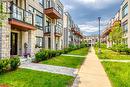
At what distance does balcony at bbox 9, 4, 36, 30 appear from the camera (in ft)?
54.3

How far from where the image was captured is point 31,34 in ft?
70.9

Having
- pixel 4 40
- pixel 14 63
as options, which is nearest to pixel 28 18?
pixel 4 40

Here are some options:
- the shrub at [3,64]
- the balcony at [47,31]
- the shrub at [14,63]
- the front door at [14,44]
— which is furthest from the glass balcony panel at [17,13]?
the balcony at [47,31]

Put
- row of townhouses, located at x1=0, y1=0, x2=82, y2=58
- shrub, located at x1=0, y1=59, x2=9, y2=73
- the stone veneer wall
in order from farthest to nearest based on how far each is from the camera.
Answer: row of townhouses, located at x1=0, y1=0, x2=82, y2=58 → the stone veneer wall → shrub, located at x1=0, y1=59, x2=9, y2=73

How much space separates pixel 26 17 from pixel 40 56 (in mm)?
3710

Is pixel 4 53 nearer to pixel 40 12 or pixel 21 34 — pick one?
pixel 21 34

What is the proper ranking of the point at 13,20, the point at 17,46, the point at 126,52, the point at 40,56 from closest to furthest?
1. the point at 13,20
2. the point at 40,56
3. the point at 17,46
4. the point at 126,52

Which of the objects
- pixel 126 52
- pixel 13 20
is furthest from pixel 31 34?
pixel 126 52

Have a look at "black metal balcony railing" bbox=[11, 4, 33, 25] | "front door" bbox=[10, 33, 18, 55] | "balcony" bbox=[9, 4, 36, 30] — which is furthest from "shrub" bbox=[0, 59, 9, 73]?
"front door" bbox=[10, 33, 18, 55]

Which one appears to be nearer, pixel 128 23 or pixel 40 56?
pixel 40 56

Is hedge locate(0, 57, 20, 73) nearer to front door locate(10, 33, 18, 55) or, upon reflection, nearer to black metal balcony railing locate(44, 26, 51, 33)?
front door locate(10, 33, 18, 55)

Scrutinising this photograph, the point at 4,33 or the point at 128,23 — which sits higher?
the point at 128,23

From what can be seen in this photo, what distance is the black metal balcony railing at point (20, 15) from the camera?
17.0 meters

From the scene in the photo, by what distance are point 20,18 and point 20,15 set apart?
0.25 metres
